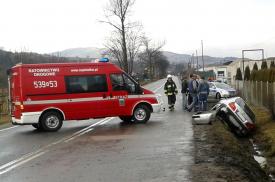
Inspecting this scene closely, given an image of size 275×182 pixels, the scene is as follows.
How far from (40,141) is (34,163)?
3982 millimetres

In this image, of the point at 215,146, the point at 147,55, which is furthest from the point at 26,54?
the point at 147,55

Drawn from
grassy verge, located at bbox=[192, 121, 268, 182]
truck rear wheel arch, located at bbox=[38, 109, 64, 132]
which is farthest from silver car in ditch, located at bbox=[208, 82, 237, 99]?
grassy verge, located at bbox=[192, 121, 268, 182]

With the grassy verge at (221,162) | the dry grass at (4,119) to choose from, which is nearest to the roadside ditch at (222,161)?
the grassy verge at (221,162)

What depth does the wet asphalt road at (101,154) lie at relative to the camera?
8.77 metres

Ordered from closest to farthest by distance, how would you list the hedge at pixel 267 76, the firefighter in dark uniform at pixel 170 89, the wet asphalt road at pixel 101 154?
the wet asphalt road at pixel 101 154 < the hedge at pixel 267 76 < the firefighter in dark uniform at pixel 170 89

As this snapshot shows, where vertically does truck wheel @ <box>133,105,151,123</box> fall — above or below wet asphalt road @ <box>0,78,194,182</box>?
above

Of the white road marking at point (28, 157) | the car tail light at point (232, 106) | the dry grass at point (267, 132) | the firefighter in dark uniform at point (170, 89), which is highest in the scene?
the firefighter in dark uniform at point (170, 89)

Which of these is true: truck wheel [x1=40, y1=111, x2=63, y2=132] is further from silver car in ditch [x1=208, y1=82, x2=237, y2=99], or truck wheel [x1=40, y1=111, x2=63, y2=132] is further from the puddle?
silver car in ditch [x1=208, y1=82, x2=237, y2=99]

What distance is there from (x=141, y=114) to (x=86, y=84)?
253 centimetres

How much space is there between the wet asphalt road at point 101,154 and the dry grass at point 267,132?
2211 mm

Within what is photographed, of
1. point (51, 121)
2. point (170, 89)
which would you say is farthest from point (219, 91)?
point (51, 121)

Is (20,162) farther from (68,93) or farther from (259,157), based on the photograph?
(68,93)

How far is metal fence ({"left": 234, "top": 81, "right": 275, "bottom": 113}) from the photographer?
1892cm

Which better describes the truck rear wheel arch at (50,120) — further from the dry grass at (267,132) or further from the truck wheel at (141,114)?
the dry grass at (267,132)
